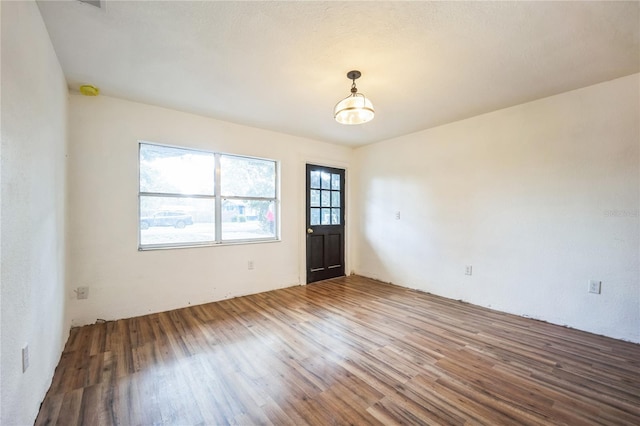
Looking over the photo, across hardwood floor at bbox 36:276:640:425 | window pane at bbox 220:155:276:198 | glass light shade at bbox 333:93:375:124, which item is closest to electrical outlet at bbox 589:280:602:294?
hardwood floor at bbox 36:276:640:425

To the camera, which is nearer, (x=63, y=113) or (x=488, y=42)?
(x=488, y=42)

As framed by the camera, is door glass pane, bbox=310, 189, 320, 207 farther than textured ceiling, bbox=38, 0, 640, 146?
Yes

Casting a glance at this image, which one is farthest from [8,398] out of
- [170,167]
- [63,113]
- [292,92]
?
[292,92]

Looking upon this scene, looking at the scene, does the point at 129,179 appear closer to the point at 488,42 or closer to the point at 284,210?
the point at 284,210

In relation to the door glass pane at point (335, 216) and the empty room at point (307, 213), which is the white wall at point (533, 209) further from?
the door glass pane at point (335, 216)

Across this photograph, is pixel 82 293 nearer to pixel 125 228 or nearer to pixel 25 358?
pixel 125 228

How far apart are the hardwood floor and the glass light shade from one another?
2089mm

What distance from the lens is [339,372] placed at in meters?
2.01

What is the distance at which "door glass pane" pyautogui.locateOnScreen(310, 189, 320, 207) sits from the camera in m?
4.64

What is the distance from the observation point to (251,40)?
195 cm

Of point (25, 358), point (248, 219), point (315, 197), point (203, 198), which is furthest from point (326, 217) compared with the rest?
point (25, 358)

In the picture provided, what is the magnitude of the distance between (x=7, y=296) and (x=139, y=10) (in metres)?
1.75

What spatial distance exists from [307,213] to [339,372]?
2.84 meters

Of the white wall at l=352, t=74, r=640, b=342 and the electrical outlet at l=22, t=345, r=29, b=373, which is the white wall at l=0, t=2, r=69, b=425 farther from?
the white wall at l=352, t=74, r=640, b=342
